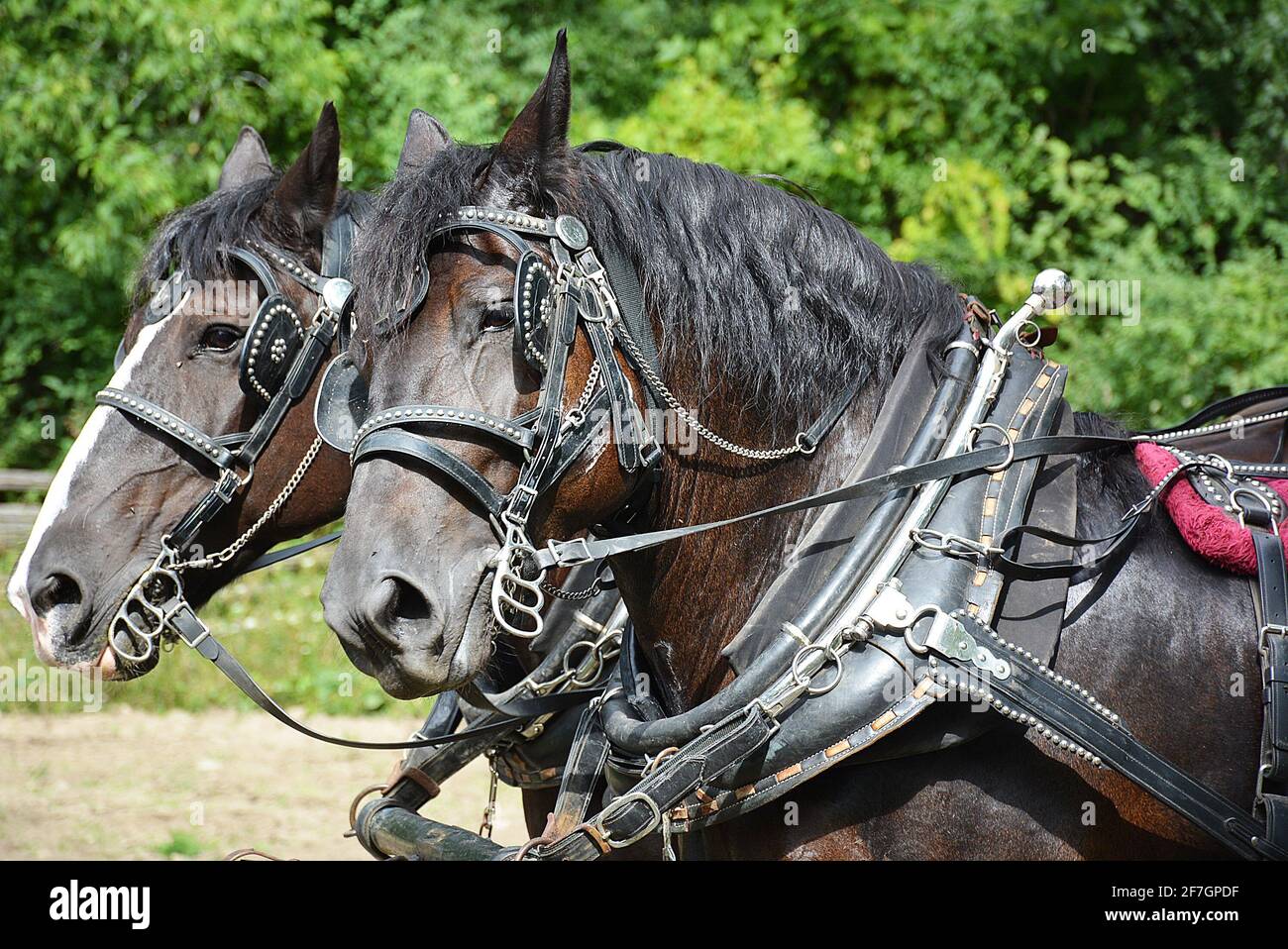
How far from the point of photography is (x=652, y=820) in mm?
1903

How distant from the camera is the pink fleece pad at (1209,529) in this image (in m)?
1.98

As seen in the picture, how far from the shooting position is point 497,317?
186 centimetres

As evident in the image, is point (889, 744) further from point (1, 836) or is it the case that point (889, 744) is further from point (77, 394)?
point (77, 394)

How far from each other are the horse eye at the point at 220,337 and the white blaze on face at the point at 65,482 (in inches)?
3.7

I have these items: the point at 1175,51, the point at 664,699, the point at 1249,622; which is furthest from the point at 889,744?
the point at 1175,51

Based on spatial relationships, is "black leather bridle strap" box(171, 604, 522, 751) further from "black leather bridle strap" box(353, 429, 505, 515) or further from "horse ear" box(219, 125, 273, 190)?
"horse ear" box(219, 125, 273, 190)

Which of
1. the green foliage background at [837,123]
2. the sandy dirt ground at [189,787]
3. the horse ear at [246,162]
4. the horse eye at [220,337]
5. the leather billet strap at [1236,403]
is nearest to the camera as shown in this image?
the leather billet strap at [1236,403]

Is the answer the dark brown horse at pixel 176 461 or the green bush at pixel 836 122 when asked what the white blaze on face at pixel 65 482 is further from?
the green bush at pixel 836 122

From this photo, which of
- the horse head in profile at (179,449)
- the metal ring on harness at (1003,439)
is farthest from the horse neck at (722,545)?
the horse head in profile at (179,449)

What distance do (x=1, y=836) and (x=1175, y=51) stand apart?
8265 millimetres

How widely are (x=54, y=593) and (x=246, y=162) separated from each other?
1.34m

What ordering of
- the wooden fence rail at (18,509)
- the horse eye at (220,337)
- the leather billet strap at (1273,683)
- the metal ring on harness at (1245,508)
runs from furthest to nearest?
1. the wooden fence rail at (18,509)
2. the horse eye at (220,337)
3. the metal ring on harness at (1245,508)
4. the leather billet strap at (1273,683)

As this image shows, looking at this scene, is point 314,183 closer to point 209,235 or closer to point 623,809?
point 209,235
